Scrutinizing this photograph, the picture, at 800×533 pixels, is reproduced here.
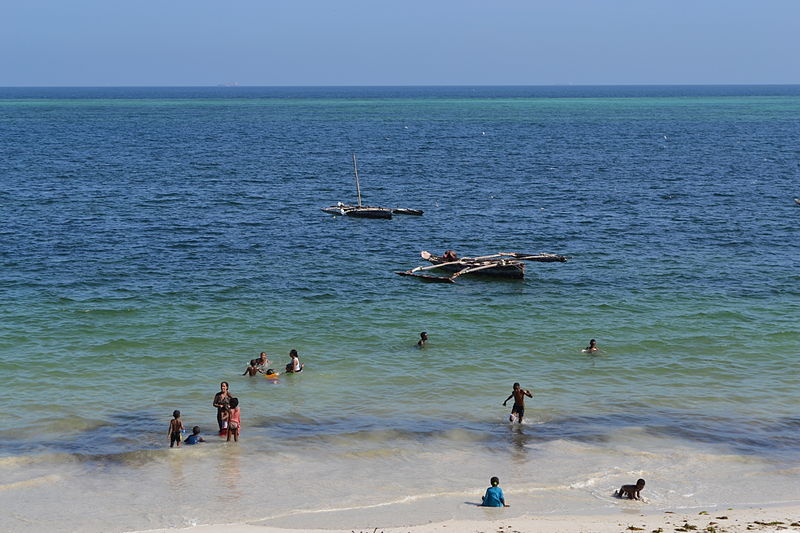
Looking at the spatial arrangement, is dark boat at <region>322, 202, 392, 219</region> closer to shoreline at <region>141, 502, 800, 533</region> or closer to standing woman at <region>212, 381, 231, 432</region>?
standing woman at <region>212, 381, 231, 432</region>

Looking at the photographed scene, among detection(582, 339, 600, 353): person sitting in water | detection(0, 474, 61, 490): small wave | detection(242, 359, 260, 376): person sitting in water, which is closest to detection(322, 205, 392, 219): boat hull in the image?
detection(582, 339, 600, 353): person sitting in water

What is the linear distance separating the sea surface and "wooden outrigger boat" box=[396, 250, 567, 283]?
2.20 ft

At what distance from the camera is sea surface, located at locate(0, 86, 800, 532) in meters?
23.1

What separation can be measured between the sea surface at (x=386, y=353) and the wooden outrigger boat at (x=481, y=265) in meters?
0.67

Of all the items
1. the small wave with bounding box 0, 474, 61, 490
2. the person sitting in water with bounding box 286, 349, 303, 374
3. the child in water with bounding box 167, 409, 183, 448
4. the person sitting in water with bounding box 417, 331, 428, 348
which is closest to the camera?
the small wave with bounding box 0, 474, 61, 490

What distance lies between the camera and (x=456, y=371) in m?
32.5

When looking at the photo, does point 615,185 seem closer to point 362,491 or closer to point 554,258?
point 554,258

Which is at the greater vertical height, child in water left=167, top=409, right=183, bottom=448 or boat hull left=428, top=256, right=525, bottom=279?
boat hull left=428, top=256, right=525, bottom=279

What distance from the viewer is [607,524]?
2017cm

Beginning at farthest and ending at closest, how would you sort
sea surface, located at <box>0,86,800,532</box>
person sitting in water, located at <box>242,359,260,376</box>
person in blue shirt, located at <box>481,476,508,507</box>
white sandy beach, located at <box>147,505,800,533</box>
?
person sitting in water, located at <box>242,359,260,376</box>, sea surface, located at <box>0,86,800,532</box>, person in blue shirt, located at <box>481,476,508,507</box>, white sandy beach, located at <box>147,505,800,533</box>

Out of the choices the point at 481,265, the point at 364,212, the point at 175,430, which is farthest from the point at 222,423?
the point at 364,212

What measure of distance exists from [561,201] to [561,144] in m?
53.9

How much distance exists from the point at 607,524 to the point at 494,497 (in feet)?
9.06

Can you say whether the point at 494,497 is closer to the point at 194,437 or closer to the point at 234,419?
the point at 234,419
